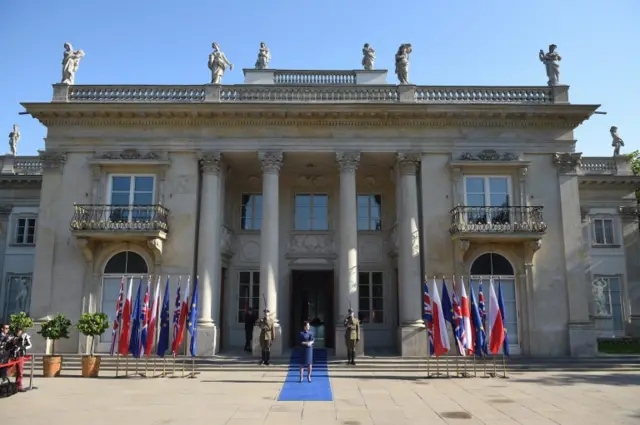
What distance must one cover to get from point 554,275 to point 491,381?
22.2 feet

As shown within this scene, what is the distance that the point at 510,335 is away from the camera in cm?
1886

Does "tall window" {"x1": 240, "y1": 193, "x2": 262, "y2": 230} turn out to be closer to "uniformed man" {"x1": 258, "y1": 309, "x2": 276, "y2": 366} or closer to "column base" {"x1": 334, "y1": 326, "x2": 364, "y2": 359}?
"uniformed man" {"x1": 258, "y1": 309, "x2": 276, "y2": 366}

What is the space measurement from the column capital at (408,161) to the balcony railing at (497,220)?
2.21 m

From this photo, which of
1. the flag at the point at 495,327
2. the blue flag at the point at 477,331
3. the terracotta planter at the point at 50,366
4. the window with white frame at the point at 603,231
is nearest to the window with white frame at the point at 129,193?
the terracotta planter at the point at 50,366

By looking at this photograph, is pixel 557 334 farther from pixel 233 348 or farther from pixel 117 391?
pixel 117 391

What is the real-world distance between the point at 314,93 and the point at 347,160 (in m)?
2.97

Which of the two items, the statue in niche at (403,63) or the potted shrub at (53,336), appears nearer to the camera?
the potted shrub at (53,336)

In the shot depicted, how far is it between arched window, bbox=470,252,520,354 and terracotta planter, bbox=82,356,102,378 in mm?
12907

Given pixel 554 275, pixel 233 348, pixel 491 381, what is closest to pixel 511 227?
pixel 554 275

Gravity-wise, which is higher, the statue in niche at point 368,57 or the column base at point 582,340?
the statue in niche at point 368,57

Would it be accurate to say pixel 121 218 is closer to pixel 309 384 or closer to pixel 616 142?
pixel 309 384

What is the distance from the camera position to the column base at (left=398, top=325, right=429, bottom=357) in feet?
58.6

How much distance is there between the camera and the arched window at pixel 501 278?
18984 mm

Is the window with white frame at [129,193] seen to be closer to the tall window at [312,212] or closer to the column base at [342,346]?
the tall window at [312,212]
